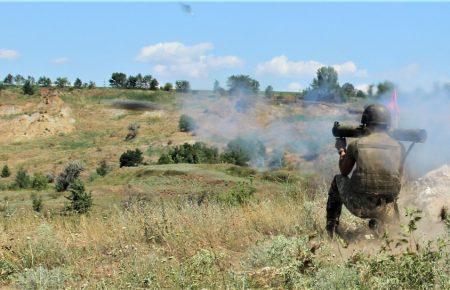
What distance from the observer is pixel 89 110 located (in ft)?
252

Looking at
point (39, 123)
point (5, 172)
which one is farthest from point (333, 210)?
point (39, 123)

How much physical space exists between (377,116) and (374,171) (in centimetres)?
77

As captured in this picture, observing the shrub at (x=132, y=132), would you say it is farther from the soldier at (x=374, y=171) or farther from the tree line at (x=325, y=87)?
the soldier at (x=374, y=171)

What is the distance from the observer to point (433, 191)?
10414 millimetres

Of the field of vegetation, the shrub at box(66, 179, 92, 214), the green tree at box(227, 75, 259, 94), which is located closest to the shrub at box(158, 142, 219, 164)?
the shrub at box(66, 179, 92, 214)

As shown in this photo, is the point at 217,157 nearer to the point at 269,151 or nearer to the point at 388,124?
the point at 269,151

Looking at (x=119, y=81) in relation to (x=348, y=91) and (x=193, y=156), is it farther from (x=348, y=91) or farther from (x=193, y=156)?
(x=348, y=91)

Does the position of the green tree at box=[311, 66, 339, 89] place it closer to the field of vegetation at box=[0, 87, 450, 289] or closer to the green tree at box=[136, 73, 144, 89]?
the field of vegetation at box=[0, 87, 450, 289]

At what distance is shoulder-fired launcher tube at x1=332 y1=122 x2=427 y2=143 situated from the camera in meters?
7.57

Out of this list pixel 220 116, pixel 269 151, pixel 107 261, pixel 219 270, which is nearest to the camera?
pixel 219 270

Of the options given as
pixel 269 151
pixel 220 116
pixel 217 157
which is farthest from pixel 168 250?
pixel 217 157

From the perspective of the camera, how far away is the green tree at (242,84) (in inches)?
741

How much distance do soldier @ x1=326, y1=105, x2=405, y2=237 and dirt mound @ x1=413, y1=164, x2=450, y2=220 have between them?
5.84 feet

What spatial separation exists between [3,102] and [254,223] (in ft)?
253
